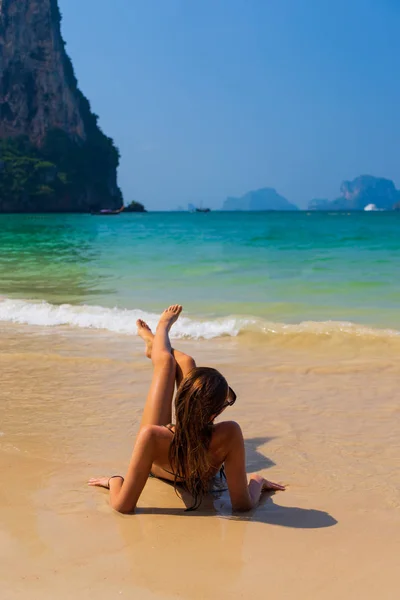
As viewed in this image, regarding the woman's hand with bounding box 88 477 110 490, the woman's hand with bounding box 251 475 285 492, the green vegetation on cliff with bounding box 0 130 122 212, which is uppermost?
the green vegetation on cliff with bounding box 0 130 122 212

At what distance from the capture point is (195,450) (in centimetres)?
317

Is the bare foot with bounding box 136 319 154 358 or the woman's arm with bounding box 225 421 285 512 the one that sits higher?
the bare foot with bounding box 136 319 154 358

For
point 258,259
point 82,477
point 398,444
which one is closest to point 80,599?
point 82,477

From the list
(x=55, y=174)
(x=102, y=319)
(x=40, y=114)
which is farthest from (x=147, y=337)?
(x=40, y=114)

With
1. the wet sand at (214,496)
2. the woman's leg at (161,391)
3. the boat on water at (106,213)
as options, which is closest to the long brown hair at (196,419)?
the wet sand at (214,496)

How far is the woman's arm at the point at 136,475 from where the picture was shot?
3139mm

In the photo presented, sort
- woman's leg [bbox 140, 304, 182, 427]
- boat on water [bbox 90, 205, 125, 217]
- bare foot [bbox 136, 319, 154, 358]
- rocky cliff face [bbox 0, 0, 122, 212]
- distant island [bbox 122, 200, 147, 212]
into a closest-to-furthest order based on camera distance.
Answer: woman's leg [bbox 140, 304, 182, 427]
bare foot [bbox 136, 319, 154, 358]
boat on water [bbox 90, 205, 125, 217]
rocky cliff face [bbox 0, 0, 122, 212]
distant island [bbox 122, 200, 147, 212]

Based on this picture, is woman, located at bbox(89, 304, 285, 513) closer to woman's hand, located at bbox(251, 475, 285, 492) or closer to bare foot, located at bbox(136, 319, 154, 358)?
woman's hand, located at bbox(251, 475, 285, 492)

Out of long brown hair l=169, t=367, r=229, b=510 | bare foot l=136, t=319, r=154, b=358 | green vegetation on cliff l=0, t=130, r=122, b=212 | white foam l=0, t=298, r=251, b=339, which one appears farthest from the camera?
green vegetation on cliff l=0, t=130, r=122, b=212

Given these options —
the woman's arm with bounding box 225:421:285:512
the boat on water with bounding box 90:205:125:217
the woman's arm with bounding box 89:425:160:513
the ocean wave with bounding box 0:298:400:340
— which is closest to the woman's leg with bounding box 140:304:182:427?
the woman's arm with bounding box 89:425:160:513

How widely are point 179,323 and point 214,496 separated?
4.75 m

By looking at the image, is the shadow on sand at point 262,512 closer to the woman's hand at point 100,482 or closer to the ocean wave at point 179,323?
the woman's hand at point 100,482

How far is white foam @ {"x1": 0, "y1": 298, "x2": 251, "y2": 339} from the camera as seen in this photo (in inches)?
305

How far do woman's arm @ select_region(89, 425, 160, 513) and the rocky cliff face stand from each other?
96759 millimetres
